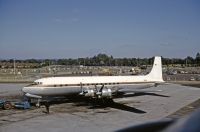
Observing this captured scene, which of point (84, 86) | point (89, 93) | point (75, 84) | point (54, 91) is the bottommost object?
point (89, 93)

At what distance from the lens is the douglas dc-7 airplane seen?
93.3ft

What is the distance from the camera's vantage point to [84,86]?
30.5 metres

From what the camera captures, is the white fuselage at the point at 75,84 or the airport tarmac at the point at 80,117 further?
the white fuselage at the point at 75,84

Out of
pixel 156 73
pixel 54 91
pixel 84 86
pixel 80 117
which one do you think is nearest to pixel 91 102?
pixel 84 86

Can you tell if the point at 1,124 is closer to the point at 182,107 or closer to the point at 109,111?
the point at 109,111

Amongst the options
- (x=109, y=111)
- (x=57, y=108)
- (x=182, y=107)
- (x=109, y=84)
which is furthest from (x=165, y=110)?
(x=57, y=108)

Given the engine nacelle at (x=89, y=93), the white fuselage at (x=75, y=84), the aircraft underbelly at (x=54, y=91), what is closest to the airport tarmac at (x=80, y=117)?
the engine nacelle at (x=89, y=93)

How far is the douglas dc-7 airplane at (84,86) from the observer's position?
93.3ft

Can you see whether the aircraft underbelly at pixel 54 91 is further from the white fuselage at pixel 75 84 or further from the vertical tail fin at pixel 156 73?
the vertical tail fin at pixel 156 73

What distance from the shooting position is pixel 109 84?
32.4m

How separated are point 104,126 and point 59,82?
1075 cm

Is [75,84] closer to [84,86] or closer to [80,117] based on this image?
[84,86]

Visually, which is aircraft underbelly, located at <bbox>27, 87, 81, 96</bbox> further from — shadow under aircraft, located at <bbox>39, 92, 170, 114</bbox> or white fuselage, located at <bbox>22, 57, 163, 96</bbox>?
shadow under aircraft, located at <bbox>39, 92, 170, 114</bbox>

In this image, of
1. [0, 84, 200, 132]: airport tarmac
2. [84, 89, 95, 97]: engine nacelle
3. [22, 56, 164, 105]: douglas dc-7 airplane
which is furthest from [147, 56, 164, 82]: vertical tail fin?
[84, 89, 95, 97]: engine nacelle
